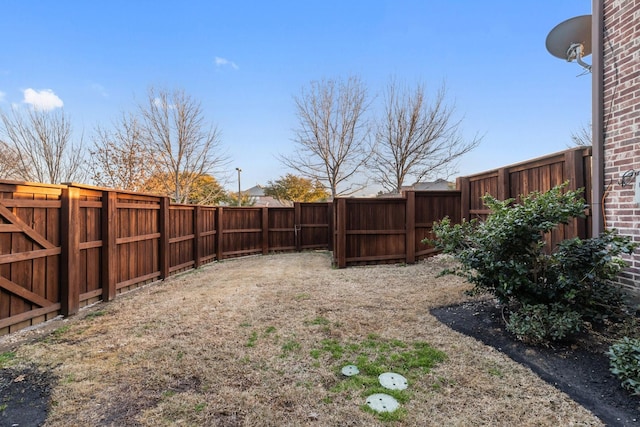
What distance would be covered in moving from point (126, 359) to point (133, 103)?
12.1 metres

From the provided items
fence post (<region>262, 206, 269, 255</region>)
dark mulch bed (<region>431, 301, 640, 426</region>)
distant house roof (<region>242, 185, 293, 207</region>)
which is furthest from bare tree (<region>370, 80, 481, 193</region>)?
distant house roof (<region>242, 185, 293, 207</region>)

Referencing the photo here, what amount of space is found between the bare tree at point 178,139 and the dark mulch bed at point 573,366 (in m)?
12.4

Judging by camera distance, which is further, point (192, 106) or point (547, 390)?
point (192, 106)

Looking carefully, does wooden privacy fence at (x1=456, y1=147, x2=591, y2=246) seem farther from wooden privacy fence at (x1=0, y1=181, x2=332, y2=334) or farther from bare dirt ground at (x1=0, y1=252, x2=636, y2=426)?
wooden privacy fence at (x1=0, y1=181, x2=332, y2=334)

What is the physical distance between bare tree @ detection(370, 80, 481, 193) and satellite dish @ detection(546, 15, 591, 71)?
8.66 meters

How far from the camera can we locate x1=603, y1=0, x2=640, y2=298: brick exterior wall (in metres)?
2.97

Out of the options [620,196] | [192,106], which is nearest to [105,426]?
[620,196]

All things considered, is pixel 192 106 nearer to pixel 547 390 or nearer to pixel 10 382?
pixel 10 382

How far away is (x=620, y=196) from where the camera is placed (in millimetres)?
3117

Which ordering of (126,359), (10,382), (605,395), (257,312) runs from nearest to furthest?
(605,395) < (10,382) < (126,359) < (257,312)

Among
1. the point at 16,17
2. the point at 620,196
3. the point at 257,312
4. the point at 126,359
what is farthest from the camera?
the point at 16,17

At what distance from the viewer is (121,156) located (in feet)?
39.9

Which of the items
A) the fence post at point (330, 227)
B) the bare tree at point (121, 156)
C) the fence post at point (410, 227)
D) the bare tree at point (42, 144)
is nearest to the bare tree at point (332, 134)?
the fence post at point (330, 227)

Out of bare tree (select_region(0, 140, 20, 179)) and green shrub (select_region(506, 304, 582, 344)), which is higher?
bare tree (select_region(0, 140, 20, 179))
